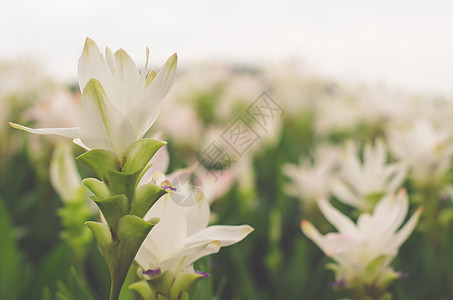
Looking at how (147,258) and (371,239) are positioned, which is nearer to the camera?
(147,258)

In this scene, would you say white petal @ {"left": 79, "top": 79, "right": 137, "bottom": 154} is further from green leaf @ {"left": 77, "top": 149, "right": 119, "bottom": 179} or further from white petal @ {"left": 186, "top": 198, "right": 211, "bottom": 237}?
white petal @ {"left": 186, "top": 198, "right": 211, "bottom": 237}

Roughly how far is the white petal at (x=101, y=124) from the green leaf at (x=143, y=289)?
19cm

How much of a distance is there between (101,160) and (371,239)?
52cm

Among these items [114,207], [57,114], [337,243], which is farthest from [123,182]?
[57,114]

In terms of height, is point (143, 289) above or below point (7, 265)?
above

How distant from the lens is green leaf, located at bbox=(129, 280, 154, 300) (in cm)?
53

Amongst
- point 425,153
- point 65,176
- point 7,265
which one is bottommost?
point 7,265

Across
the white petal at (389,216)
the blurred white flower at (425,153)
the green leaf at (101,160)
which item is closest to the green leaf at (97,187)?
the green leaf at (101,160)

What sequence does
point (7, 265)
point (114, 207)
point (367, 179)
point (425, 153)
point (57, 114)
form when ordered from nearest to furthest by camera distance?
1. point (114, 207)
2. point (7, 265)
3. point (367, 179)
4. point (425, 153)
5. point (57, 114)

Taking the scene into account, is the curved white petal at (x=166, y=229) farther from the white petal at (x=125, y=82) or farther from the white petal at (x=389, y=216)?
the white petal at (x=389, y=216)

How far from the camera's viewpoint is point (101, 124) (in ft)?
1.48

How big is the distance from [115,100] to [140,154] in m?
0.08

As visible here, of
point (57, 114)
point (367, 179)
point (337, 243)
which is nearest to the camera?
point (337, 243)

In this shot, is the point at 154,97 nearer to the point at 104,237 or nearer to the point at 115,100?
the point at 115,100
